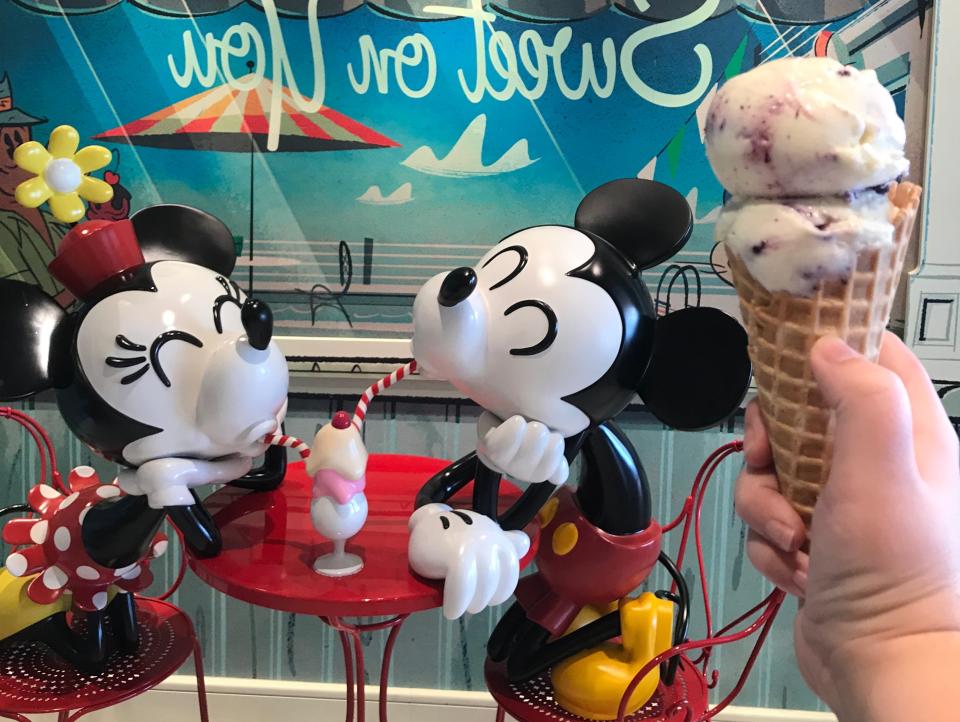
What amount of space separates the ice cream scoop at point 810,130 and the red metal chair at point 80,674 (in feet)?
4.25

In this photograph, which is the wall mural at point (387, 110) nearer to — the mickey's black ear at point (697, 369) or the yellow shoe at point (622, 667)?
the mickey's black ear at point (697, 369)

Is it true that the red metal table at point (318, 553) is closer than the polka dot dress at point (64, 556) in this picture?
Yes

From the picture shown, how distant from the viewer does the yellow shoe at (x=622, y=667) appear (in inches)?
50.4

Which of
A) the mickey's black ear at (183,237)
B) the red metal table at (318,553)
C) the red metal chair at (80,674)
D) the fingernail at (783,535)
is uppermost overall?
the mickey's black ear at (183,237)

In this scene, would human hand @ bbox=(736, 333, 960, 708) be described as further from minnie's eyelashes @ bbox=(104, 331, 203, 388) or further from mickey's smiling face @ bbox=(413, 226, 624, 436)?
minnie's eyelashes @ bbox=(104, 331, 203, 388)

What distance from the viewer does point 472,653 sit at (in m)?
2.01

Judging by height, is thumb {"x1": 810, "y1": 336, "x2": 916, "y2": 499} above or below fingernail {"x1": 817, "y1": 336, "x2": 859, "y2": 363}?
below

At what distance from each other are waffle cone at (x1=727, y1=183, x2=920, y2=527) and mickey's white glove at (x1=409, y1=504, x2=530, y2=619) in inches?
16.0

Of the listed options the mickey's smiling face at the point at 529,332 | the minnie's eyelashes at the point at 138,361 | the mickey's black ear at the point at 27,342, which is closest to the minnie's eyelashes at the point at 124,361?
the minnie's eyelashes at the point at 138,361

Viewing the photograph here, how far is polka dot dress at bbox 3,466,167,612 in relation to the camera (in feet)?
4.25

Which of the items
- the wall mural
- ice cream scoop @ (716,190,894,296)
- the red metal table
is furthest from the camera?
the wall mural

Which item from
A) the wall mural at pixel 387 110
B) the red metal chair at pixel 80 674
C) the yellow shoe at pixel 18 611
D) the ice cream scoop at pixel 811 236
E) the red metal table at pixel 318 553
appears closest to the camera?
the ice cream scoop at pixel 811 236

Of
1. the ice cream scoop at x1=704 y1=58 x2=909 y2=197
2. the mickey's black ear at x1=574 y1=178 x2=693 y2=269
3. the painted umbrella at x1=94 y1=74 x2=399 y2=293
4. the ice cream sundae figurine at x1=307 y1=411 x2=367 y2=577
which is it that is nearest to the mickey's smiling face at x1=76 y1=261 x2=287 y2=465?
the ice cream sundae figurine at x1=307 y1=411 x2=367 y2=577

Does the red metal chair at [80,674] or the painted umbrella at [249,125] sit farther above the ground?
the painted umbrella at [249,125]
